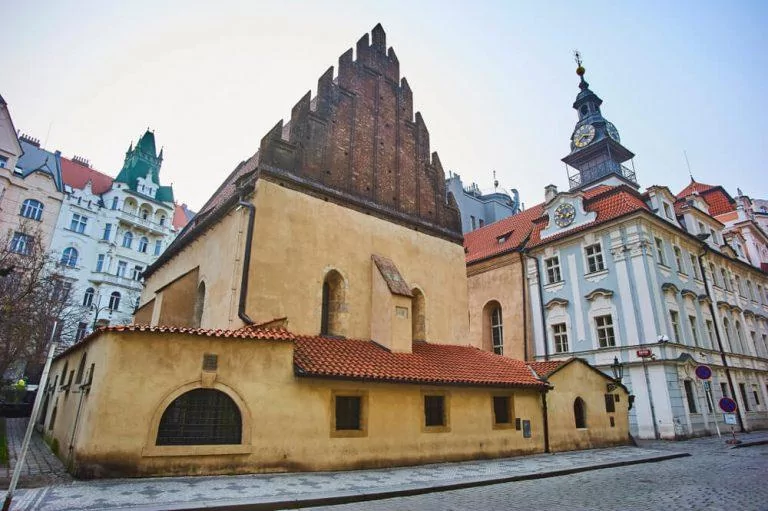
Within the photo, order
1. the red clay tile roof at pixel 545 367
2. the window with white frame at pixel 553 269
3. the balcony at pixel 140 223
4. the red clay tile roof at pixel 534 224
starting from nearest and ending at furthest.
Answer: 1. the red clay tile roof at pixel 545 367
2. the red clay tile roof at pixel 534 224
3. the window with white frame at pixel 553 269
4. the balcony at pixel 140 223

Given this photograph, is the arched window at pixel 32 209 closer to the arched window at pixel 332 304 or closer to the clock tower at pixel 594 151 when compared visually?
the arched window at pixel 332 304

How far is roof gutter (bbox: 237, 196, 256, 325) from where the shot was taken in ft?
40.0

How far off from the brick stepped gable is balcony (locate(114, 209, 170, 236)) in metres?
34.0

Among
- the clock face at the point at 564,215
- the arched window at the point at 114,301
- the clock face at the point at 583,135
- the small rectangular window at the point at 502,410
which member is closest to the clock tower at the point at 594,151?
the clock face at the point at 583,135

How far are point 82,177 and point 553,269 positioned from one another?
1788 inches

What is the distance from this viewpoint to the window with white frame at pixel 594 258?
24.6m

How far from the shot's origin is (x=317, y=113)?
1611cm

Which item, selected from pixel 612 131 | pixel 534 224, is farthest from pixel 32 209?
pixel 612 131

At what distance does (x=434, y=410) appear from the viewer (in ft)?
42.1

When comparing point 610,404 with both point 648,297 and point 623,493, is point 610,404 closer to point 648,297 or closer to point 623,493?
point 648,297

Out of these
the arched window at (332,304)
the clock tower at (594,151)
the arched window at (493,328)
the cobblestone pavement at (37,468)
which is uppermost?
the clock tower at (594,151)

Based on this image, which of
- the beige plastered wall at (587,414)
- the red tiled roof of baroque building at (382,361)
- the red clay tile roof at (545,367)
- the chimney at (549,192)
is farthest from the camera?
the chimney at (549,192)

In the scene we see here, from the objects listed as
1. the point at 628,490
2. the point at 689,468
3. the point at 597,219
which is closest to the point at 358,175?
the point at 628,490

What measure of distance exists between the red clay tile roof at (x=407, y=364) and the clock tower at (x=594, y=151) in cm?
2447
